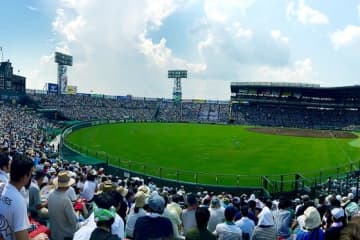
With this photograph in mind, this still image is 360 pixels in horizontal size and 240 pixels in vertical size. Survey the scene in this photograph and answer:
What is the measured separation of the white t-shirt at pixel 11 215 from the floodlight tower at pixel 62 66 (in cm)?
10396

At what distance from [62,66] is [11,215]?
10761 cm

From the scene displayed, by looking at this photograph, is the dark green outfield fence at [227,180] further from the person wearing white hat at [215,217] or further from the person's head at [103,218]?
the person's head at [103,218]

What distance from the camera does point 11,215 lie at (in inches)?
175

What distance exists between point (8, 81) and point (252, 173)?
57.0 meters

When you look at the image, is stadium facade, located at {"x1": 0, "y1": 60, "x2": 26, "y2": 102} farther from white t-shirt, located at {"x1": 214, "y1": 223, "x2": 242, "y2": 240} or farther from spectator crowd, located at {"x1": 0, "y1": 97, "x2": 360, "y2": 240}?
white t-shirt, located at {"x1": 214, "y1": 223, "x2": 242, "y2": 240}

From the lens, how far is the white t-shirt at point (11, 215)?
14.5 ft

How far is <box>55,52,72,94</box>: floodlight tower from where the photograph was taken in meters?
105

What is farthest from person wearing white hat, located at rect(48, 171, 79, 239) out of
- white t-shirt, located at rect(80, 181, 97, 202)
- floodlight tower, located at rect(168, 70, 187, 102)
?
floodlight tower, located at rect(168, 70, 187, 102)

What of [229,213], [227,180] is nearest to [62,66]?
[227,180]

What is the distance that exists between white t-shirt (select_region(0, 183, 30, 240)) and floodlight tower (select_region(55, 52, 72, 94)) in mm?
103956

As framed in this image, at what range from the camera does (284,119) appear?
98.2 m

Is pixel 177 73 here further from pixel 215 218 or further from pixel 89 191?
pixel 215 218

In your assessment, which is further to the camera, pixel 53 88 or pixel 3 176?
pixel 53 88

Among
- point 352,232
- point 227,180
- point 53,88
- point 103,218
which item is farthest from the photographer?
point 53,88
